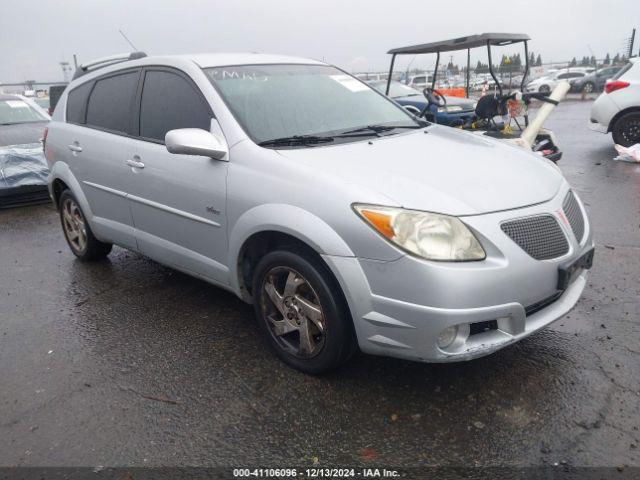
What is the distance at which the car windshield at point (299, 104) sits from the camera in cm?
334

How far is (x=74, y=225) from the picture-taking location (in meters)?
5.07

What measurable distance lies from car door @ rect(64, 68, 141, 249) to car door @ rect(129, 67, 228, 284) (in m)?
0.16

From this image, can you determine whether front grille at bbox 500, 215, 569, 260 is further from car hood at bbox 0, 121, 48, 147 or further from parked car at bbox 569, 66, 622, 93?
parked car at bbox 569, 66, 622, 93

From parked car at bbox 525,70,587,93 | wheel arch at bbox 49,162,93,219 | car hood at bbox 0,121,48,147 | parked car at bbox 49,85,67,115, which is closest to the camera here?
wheel arch at bbox 49,162,93,219

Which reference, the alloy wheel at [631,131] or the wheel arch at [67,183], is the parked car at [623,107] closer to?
the alloy wheel at [631,131]

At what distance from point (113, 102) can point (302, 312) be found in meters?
2.57

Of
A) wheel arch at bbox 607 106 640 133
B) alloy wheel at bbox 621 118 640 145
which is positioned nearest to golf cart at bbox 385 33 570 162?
wheel arch at bbox 607 106 640 133

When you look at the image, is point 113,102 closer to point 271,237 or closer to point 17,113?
point 271,237

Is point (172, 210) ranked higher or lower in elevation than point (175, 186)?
lower

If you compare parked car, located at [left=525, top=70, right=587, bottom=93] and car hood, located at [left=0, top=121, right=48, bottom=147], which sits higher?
car hood, located at [left=0, top=121, right=48, bottom=147]

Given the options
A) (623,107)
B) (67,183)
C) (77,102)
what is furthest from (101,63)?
(623,107)

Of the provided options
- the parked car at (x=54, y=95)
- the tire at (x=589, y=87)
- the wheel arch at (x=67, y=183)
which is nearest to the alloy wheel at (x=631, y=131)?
the wheel arch at (x=67, y=183)

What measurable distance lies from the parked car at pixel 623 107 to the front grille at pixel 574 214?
727cm

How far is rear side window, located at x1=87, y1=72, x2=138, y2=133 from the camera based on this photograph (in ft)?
13.6
